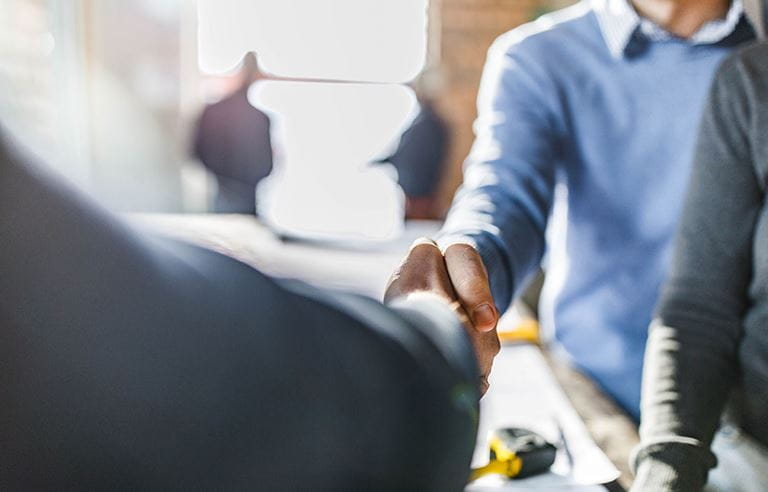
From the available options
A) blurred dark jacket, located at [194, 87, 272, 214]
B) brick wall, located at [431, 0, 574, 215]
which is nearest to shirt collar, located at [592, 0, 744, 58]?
blurred dark jacket, located at [194, 87, 272, 214]

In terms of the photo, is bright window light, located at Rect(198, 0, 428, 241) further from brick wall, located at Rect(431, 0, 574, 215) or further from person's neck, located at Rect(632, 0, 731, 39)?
person's neck, located at Rect(632, 0, 731, 39)

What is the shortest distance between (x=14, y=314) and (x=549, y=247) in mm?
1044

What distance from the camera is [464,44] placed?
5.28 metres

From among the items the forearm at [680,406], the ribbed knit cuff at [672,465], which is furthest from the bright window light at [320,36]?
the ribbed knit cuff at [672,465]

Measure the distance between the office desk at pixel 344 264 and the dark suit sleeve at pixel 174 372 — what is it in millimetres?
23

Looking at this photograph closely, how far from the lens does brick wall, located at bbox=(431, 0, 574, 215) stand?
17.2ft

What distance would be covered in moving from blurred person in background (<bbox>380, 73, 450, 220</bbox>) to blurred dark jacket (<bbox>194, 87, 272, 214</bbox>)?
3.59 ft

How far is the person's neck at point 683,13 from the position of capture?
1039mm

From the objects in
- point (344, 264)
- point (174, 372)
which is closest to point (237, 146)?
point (344, 264)

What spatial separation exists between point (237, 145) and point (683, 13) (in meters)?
3.23

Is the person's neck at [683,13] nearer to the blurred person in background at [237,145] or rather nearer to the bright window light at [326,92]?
the blurred person in background at [237,145]

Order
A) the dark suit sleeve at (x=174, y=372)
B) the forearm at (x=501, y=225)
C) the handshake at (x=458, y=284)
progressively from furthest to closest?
1. the forearm at (x=501, y=225)
2. the handshake at (x=458, y=284)
3. the dark suit sleeve at (x=174, y=372)

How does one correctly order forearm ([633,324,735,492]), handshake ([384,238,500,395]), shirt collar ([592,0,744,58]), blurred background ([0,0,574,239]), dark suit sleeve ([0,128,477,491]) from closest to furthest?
dark suit sleeve ([0,128,477,491]) < handshake ([384,238,500,395]) < forearm ([633,324,735,492]) < shirt collar ([592,0,744,58]) < blurred background ([0,0,574,239])

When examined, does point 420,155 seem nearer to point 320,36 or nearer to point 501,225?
point 320,36
